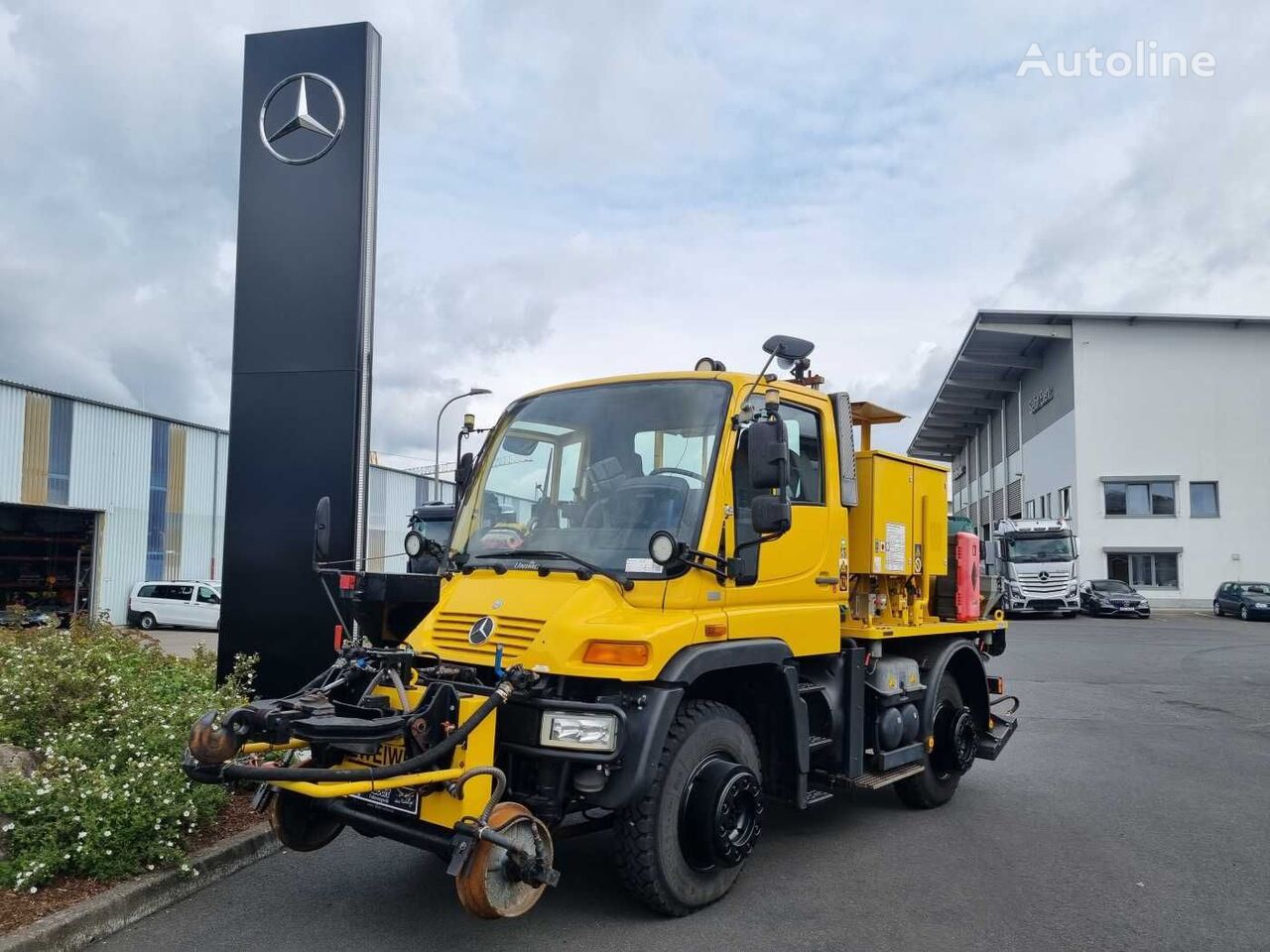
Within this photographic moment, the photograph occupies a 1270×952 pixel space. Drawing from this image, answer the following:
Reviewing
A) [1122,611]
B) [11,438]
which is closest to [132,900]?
[11,438]

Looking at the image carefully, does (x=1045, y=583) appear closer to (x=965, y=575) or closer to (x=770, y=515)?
(x=965, y=575)

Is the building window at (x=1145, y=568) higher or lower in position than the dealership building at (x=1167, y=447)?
lower

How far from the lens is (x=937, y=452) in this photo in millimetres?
81375

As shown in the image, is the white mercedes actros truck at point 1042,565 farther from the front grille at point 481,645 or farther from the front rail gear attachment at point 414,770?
the front rail gear attachment at point 414,770

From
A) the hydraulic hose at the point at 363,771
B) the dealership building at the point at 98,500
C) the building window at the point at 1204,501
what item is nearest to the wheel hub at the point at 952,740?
the hydraulic hose at the point at 363,771

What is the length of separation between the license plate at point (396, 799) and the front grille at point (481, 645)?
28.1 inches

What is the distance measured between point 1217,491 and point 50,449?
44193 mm

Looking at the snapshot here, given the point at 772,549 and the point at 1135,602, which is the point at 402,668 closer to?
the point at 772,549

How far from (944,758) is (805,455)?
9.66ft

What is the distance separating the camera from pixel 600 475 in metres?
5.34

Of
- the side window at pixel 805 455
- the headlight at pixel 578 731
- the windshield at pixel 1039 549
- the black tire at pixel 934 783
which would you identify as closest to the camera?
the headlight at pixel 578 731

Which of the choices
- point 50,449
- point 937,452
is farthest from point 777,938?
point 937,452

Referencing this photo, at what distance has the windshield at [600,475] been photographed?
5047 millimetres

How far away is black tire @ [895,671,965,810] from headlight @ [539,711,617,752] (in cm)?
348
